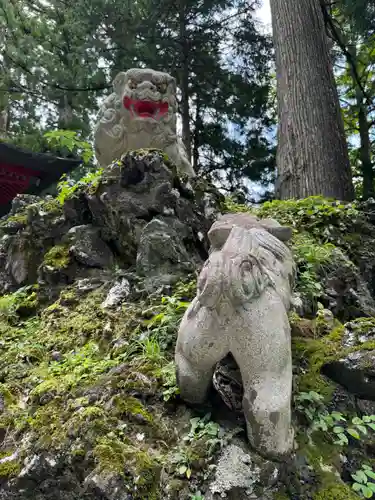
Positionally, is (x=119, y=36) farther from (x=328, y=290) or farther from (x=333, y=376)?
(x=333, y=376)

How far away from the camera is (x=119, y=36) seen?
24.3 feet

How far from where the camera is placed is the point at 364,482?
1.52 meters

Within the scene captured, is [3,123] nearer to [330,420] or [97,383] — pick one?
[97,383]

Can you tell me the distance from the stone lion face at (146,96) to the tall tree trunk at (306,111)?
1354 millimetres

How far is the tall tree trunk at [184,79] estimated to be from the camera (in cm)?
788

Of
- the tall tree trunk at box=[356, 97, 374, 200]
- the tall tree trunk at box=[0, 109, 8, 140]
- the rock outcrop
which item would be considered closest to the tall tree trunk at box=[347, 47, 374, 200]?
the tall tree trunk at box=[356, 97, 374, 200]

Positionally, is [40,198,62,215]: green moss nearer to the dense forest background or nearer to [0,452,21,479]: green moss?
[0,452,21,479]: green moss

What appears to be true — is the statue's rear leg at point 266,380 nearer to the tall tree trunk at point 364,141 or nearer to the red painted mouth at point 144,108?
the red painted mouth at point 144,108

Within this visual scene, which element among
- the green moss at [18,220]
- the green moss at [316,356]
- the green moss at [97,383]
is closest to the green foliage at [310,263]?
the green moss at [316,356]

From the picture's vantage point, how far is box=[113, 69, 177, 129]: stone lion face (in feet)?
13.3

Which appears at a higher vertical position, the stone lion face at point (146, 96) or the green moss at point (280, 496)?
the stone lion face at point (146, 96)

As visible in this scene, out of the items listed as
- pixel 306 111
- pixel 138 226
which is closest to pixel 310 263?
pixel 138 226

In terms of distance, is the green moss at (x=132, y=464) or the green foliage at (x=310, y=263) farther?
the green foliage at (x=310, y=263)

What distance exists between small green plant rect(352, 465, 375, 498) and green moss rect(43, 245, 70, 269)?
224cm
